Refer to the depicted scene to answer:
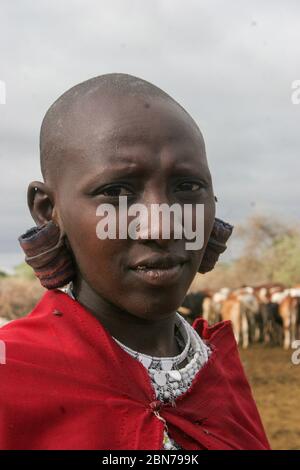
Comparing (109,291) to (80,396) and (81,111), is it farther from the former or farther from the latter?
(81,111)

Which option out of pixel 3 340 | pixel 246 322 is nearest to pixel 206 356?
pixel 3 340

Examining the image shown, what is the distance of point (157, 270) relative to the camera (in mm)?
1522

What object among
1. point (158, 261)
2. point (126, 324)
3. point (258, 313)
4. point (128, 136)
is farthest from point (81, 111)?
point (258, 313)

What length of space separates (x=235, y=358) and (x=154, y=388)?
1.66 feet

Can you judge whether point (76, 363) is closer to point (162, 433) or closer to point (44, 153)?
point (162, 433)

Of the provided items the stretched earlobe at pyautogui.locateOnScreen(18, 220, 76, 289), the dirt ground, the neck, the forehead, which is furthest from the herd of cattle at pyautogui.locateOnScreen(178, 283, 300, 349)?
the forehead

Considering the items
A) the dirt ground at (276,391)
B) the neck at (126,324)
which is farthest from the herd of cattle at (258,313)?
the neck at (126,324)

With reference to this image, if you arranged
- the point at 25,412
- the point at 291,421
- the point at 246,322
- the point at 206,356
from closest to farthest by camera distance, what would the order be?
the point at 25,412 → the point at 206,356 → the point at 291,421 → the point at 246,322

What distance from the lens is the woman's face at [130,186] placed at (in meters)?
1.51

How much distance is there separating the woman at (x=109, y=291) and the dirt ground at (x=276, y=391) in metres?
6.17

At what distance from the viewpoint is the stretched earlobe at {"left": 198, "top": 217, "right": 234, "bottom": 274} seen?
74.1 inches

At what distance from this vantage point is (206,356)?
6.23ft

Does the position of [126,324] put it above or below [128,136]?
below

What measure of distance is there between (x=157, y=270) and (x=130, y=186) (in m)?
0.21
